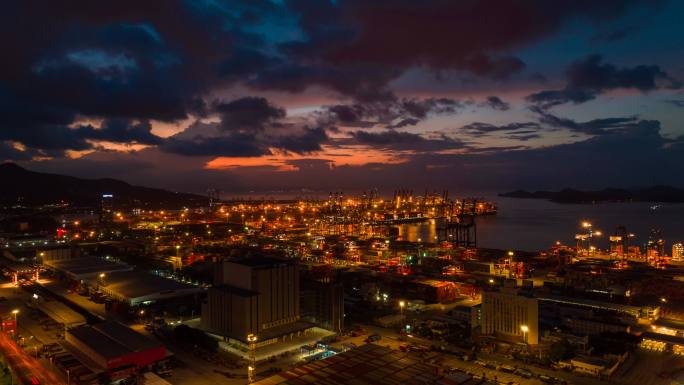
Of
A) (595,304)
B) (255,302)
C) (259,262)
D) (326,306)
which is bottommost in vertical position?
(595,304)

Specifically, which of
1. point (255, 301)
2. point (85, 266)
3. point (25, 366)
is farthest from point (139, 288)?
point (255, 301)

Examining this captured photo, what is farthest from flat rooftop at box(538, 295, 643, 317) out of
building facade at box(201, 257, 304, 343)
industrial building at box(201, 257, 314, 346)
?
building facade at box(201, 257, 304, 343)

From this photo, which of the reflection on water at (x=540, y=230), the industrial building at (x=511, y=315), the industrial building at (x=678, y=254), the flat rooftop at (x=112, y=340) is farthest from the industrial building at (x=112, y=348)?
the reflection on water at (x=540, y=230)

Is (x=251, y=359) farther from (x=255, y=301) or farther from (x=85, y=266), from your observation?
(x=85, y=266)

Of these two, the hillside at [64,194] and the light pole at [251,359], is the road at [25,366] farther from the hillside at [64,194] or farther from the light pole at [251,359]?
the hillside at [64,194]

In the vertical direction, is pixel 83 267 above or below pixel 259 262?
below

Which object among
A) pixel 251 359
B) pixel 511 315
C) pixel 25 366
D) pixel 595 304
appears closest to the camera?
pixel 25 366

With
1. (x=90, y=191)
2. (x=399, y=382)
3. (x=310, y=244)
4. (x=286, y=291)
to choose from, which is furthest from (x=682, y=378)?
(x=90, y=191)
